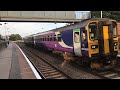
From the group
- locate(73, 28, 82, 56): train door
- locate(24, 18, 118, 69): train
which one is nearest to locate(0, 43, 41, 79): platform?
locate(73, 28, 82, 56): train door

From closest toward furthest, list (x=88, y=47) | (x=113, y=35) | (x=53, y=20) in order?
(x=88, y=47) < (x=113, y=35) < (x=53, y=20)

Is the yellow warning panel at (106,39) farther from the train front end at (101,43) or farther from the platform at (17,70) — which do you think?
the platform at (17,70)

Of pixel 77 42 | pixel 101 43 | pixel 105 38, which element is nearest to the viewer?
pixel 101 43

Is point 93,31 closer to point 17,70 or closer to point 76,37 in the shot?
point 76,37

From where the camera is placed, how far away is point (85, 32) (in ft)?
45.0

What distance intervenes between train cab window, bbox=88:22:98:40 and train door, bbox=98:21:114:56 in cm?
23

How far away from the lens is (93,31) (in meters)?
13.8

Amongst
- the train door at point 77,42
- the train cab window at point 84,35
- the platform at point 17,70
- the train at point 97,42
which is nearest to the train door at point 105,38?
the train at point 97,42

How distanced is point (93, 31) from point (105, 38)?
811 millimetres

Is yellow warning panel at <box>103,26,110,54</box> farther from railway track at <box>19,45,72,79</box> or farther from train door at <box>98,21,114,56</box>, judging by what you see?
railway track at <box>19,45,72,79</box>

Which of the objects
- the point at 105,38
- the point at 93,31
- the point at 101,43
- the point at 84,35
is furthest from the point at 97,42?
the point at 84,35
